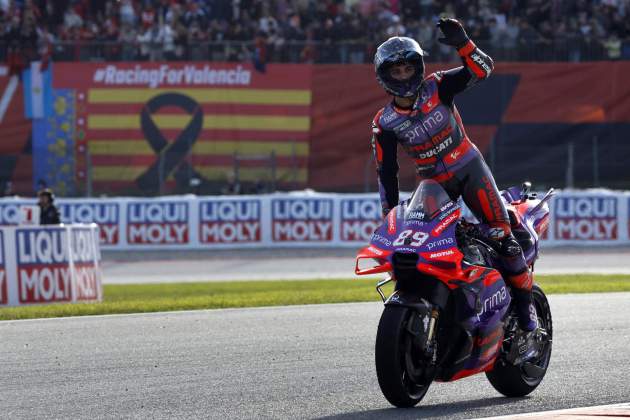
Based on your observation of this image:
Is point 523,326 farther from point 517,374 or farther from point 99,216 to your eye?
point 99,216

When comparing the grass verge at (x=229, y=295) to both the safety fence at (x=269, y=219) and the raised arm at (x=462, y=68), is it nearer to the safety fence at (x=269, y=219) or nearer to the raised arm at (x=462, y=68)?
the safety fence at (x=269, y=219)

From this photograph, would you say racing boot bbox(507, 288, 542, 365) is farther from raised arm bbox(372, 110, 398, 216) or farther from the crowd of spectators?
the crowd of spectators

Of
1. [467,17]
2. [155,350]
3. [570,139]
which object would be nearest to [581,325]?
[155,350]

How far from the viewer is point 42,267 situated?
14945mm

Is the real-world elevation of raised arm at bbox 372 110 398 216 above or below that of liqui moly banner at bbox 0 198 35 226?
above

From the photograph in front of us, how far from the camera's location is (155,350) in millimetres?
8484

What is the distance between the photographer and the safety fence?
24.0 m

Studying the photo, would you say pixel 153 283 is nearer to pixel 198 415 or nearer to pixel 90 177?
pixel 90 177

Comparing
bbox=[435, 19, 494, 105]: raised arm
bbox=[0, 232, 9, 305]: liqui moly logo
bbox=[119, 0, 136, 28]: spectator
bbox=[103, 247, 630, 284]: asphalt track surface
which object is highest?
bbox=[119, 0, 136, 28]: spectator

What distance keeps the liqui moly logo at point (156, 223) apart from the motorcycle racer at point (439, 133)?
17.7 metres

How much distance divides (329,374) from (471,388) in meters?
0.87

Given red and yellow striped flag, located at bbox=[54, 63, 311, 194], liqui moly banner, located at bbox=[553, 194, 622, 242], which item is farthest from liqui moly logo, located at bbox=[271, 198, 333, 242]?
liqui moly banner, located at bbox=[553, 194, 622, 242]

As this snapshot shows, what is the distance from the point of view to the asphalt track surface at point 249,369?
20.6 feet

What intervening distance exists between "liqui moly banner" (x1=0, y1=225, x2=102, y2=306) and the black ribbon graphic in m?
8.82
